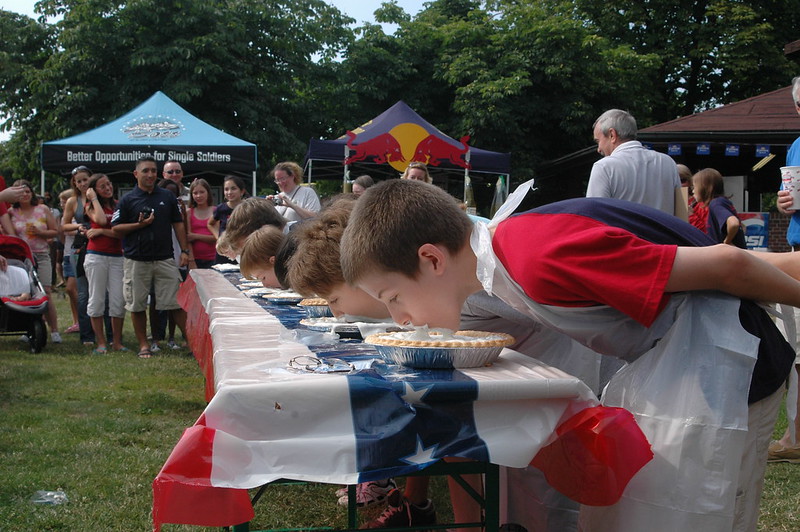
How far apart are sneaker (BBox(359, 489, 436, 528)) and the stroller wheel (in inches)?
223

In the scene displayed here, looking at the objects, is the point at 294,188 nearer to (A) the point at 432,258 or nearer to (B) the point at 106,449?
(B) the point at 106,449

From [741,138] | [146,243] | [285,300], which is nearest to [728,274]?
[285,300]

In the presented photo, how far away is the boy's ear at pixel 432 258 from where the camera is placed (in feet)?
5.35

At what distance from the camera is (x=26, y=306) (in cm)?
723

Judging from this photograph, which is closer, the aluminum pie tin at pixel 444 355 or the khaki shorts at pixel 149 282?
the aluminum pie tin at pixel 444 355

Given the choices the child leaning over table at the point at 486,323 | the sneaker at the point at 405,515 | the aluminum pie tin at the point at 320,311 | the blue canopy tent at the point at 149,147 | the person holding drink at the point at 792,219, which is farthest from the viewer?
the blue canopy tent at the point at 149,147

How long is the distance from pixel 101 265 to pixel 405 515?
5.51 metres

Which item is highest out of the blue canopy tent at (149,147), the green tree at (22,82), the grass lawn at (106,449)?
the green tree at (22,82)

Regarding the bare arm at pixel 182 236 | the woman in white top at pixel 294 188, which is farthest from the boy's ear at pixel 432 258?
the bare arm at pixel 182 236

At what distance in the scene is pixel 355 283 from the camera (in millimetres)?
1792

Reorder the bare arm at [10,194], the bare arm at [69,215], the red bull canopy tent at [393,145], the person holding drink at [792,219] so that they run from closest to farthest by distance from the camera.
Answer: the person holding drink at [792,219]
the bare arm at [10,194]
the bare arm at [69,215]
the red bull canopy tent at [393,145]

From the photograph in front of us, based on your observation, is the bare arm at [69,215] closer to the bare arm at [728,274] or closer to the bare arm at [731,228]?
the bare arm at [731,228]

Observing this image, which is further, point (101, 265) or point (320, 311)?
point (101, 265)

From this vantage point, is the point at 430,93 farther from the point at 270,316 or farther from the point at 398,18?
the point at 270,316
